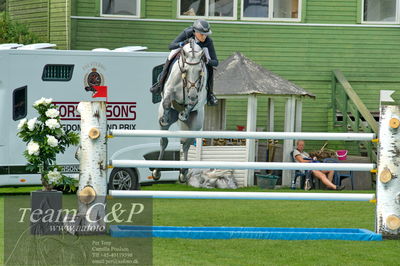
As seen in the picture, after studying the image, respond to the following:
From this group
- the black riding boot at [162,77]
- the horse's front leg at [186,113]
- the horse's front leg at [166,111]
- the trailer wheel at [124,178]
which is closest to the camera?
the horse's front leg at [186,113]

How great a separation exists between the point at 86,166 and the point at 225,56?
1272 cm

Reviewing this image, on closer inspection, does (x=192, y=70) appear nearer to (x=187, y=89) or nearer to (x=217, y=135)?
(x=187, y=89)

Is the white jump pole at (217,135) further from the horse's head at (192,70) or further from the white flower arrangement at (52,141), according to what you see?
the white flower arrangement at (52,141)

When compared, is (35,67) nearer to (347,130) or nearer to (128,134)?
(128,134)

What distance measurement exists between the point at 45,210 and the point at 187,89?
207 centimetres

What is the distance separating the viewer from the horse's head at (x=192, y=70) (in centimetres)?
1052

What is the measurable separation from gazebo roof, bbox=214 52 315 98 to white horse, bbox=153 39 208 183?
9.12m

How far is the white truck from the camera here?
1714 cm

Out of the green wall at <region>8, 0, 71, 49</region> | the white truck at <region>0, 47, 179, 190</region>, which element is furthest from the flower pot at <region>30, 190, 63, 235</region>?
the green wall at <region>8, 0, 71, 49</region>

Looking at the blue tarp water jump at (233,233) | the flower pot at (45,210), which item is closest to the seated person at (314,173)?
the blue tarp water jump at (233,233)

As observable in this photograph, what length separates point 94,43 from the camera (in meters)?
22.9

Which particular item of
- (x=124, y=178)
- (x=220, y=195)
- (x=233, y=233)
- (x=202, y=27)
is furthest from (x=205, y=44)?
(x=124, y=178)

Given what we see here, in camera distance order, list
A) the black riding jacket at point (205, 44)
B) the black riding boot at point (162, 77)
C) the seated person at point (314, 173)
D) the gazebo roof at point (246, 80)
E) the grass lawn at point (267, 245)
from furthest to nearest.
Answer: the gazebo roof at point (246, 80)
the seated person at point (314, 173)
the black riding boot at point (162, 77)
the black riding jacket at point (205, 44)
the grass lawn at point (267, 245)

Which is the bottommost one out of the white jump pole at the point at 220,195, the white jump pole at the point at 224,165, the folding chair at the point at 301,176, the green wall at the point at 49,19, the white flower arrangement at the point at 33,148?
the folding chair at the point at 301,176
